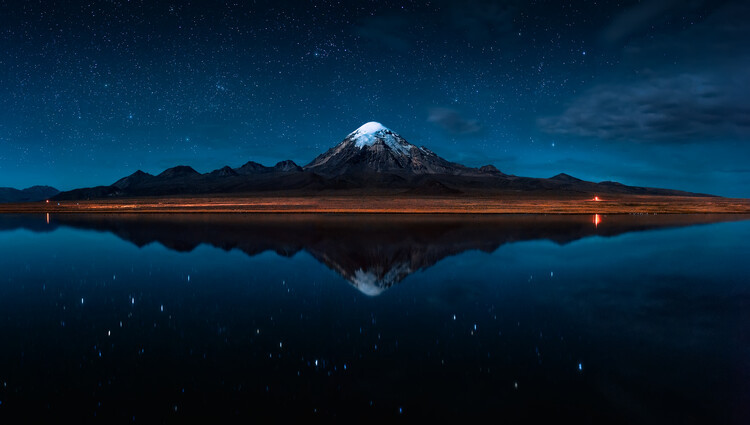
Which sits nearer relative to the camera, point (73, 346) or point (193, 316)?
point (73, 346)

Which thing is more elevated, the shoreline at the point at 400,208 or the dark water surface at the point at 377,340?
the shoreline at the point at 400,208

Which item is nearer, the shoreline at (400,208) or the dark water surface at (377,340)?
the dark water surface at (377,340)

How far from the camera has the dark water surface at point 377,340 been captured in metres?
7.63

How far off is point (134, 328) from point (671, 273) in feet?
70.6

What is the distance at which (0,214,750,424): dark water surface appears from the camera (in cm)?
763

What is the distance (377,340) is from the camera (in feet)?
35.3

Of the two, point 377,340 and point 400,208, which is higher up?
point 400,208

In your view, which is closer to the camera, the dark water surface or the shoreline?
the dark water surface

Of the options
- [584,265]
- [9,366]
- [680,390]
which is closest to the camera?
[680,390]

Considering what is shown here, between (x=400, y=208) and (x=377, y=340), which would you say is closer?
(x=377, y=340)

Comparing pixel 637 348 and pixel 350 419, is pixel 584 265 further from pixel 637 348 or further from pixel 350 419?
pixel 350 419

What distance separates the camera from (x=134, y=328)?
39.2ft

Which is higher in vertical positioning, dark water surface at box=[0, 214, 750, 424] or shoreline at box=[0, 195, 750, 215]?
shoreline at box=[0, 195, 750, 215]

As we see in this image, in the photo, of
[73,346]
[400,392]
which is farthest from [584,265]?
[73,346]
